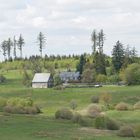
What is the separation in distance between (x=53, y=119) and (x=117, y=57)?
277 ft

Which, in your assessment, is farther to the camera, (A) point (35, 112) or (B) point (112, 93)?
(B) point (112, 93)

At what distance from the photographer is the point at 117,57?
150 m

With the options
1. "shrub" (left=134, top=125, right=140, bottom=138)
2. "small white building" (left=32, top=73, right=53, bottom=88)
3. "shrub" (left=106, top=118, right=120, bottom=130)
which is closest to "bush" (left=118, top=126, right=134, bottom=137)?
"shrub" (left=134, top=125, right=140, bottom=138)

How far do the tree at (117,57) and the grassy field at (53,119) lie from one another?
27.5 meters

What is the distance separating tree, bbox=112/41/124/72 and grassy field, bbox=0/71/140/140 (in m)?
27.5

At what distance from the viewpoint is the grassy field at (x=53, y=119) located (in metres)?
46.4

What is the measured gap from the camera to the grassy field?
46.4 m

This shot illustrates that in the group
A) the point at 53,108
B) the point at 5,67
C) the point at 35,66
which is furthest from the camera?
the point at 5,67

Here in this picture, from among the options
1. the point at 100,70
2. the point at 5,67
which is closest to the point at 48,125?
the point at 100,70

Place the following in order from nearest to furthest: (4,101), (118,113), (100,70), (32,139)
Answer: (32,139)
(118,113)
(4,101)
(100,70)

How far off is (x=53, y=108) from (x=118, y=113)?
1698 cm

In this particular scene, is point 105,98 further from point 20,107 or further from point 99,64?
point 99,64

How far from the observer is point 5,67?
18325 cm

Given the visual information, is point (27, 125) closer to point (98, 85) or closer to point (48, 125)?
point (48, 125)
